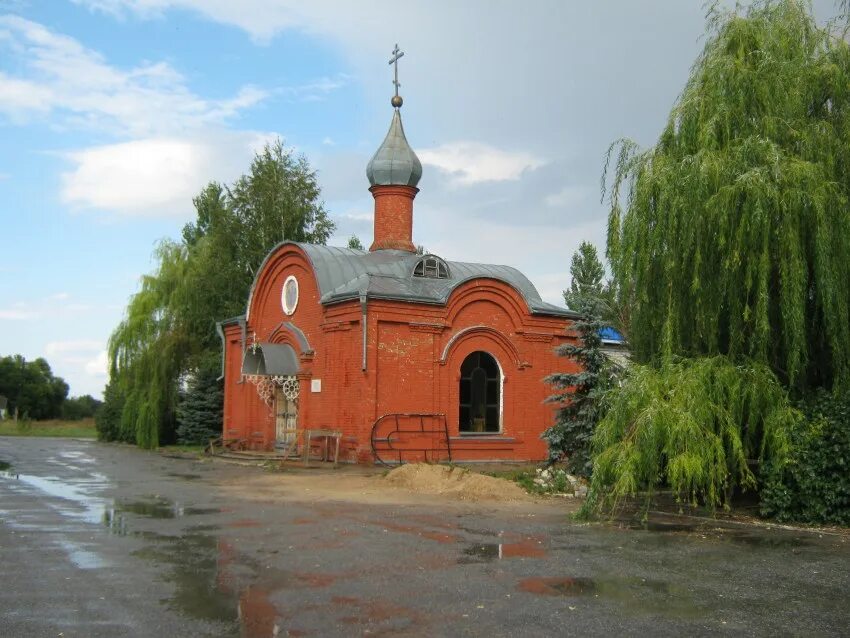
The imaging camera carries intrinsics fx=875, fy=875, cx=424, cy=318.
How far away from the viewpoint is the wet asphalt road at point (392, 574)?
681 cm

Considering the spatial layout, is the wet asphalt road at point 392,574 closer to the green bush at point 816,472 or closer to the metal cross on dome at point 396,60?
the green bush at point 816,472

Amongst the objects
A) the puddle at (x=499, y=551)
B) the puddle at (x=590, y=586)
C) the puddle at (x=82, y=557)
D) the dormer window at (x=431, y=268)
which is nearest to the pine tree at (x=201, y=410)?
the dormer window at (x=431, y=268)

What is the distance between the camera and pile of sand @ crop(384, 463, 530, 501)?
15570 millimetres

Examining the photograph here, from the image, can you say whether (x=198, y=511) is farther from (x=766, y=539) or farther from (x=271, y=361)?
(x=271, y=361)

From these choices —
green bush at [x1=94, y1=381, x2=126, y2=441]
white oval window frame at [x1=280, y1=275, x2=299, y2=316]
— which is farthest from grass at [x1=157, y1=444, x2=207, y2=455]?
white oval window frame at [x1=280, y1=275, x2=299, y2=316]

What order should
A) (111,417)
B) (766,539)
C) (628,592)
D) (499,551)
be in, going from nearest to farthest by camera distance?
(628,592)
(499,551)
(766,539)
(111,417)

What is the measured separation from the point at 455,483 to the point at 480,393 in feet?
25.3

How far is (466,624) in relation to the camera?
22.2ft

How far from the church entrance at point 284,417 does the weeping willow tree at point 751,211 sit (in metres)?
13.0

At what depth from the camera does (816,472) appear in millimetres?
12180

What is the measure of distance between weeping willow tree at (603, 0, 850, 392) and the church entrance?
42.8 feet

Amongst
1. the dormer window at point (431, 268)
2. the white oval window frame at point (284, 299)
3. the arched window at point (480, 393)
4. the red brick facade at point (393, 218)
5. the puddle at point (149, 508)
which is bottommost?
the puddle at point (149, 508)

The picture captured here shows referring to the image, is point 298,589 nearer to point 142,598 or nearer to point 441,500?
point 142,598

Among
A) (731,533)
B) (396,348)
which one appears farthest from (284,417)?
(731,533)
